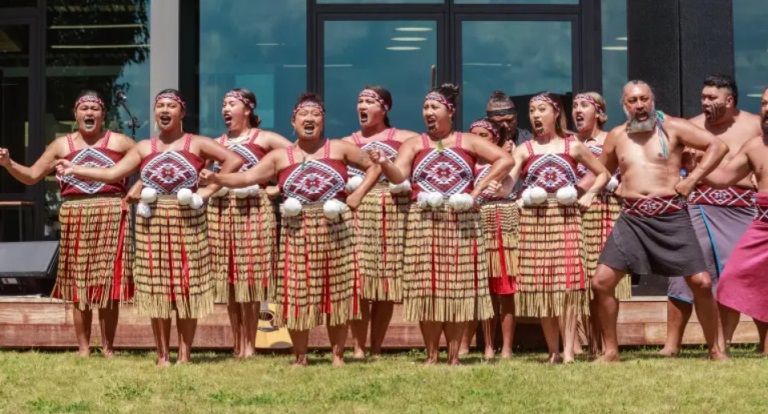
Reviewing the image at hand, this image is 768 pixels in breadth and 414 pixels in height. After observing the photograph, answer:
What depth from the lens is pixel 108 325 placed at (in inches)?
389

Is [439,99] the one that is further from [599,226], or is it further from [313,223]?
[599,226]

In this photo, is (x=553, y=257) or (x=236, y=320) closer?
(x=553, y=257)

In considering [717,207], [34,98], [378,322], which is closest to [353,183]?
[378,322]

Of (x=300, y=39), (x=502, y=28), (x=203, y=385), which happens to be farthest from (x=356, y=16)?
(x=203, y=385)

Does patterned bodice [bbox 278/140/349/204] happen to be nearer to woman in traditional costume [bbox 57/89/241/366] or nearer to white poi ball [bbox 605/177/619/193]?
woman in traditional costume [bbox 57/89/241/366]

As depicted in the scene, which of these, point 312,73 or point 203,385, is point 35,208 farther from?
point 203,385

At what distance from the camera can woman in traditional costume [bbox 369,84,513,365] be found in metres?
8.71

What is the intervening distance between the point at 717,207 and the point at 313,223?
3004 mm

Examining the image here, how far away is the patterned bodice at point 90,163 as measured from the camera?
9.76 m

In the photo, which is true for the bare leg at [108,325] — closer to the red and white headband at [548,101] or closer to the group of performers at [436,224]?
the group of performers at [436,224]

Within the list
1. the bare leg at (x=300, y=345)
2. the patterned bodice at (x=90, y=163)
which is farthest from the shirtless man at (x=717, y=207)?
the patterned bodice at (x=90, y=163)

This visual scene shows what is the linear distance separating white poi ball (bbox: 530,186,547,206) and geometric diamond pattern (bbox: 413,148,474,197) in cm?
47

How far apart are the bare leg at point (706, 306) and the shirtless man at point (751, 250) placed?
8 centimetres

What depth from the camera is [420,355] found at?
32.5ft
